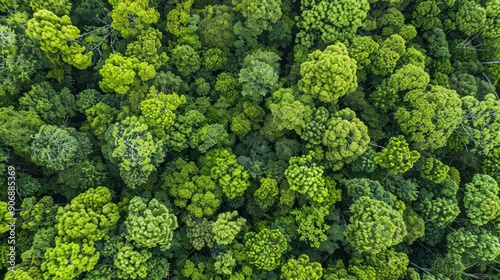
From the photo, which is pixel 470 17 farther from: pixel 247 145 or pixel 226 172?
pixel 226 172

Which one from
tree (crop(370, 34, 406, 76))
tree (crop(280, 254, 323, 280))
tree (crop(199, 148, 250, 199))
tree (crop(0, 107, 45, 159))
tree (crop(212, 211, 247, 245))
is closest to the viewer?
tree (crop(0, 107, 45, 159))

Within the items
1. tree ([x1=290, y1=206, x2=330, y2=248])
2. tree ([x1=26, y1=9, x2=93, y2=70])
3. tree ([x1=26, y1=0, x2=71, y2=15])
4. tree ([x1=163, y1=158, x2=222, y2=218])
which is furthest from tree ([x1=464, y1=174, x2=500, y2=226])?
tree ([x1=26, y1=0, x2=71, y2=15])

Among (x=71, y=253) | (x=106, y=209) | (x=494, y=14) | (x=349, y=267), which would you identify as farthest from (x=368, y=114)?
(x=71, y=253)

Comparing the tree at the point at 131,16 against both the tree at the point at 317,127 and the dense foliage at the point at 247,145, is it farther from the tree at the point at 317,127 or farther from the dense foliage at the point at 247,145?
the tree at the point at 317,127

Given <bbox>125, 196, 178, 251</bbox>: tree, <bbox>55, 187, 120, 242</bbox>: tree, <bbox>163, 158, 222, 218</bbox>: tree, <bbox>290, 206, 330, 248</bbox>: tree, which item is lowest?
<bbox>55, 187, 120, 242</bbox>: tree

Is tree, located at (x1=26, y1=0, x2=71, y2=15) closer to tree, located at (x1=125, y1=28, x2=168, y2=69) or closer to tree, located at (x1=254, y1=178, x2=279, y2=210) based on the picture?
tree, located at (x1=125, y1=28, x2=168, y2=69)

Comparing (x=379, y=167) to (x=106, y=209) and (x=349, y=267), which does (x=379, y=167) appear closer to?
(x=349, y=267)

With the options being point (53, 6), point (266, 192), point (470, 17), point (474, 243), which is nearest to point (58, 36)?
point (53, 6)
